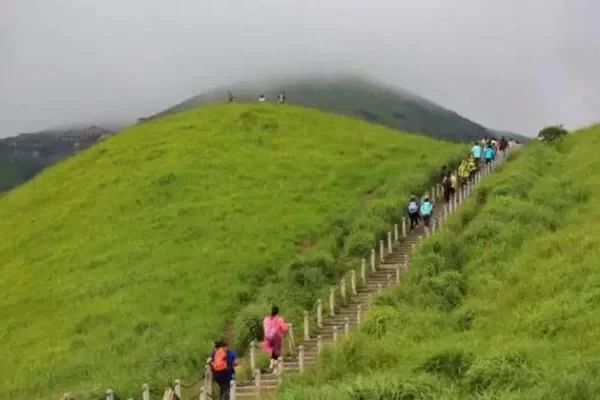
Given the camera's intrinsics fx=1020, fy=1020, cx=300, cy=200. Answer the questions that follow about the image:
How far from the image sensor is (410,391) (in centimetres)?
1902

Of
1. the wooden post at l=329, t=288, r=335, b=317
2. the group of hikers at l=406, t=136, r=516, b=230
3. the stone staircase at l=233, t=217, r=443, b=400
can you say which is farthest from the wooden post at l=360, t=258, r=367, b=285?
the group of hikers at l=406, t=136, r=516, b=230

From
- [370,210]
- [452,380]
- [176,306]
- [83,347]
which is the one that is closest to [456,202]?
[370,210]

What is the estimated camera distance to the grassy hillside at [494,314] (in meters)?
19.7

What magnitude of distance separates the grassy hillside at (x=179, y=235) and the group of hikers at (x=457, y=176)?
5.28 feet

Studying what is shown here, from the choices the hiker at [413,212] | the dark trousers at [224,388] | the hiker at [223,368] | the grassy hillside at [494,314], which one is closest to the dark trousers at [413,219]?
the hiker at [413,212]

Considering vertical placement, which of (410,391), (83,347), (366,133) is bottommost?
(83,347)

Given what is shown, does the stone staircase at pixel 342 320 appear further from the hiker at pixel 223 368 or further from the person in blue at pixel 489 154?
the person in blue at pixel 489 154

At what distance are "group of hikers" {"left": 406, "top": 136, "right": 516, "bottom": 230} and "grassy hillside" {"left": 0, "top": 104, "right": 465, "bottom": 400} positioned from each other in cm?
161

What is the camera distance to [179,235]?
4762 centimetres

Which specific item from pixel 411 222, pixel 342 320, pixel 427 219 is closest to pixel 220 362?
pixel 342 320

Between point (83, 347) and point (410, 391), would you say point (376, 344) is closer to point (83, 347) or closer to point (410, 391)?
point (410, 391)

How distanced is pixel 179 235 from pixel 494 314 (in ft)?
74.1

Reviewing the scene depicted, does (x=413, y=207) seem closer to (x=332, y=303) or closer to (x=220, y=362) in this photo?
(x=332, y=303)

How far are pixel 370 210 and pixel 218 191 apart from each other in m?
9.79
